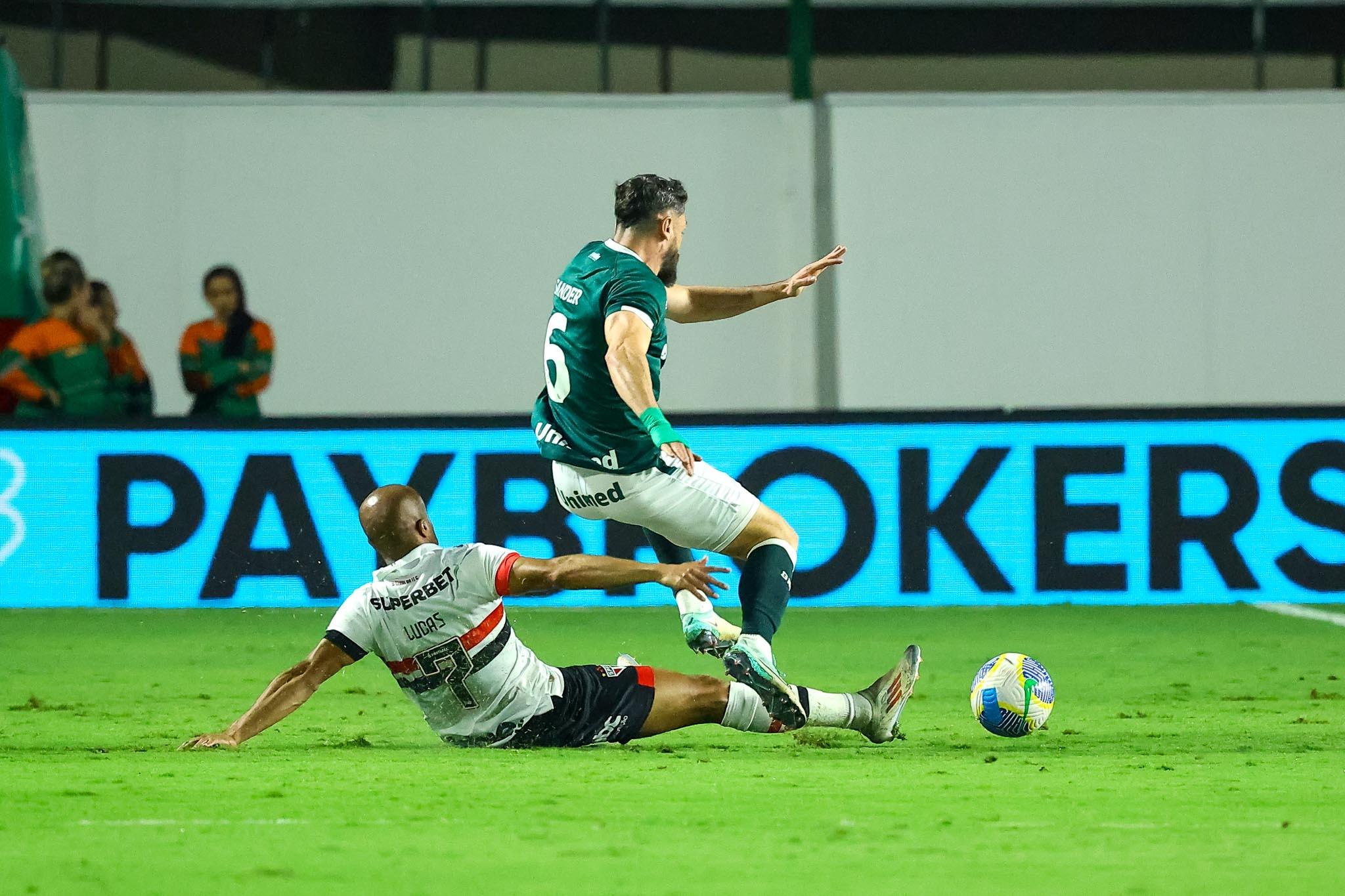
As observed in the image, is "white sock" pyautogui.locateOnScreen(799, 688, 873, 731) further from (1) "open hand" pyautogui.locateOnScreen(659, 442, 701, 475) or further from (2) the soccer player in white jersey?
(1) "open hand" pyautogui.locateOnScreen(659, 442, 701, 475)

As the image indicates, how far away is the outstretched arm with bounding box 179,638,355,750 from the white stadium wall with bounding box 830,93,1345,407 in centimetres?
977

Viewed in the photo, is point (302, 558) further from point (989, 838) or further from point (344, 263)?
point (989, 838)

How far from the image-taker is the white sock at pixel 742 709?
21.2ft

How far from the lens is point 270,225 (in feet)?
50.9

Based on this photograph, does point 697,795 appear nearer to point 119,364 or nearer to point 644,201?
point 644,201

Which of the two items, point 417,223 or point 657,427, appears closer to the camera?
point 657,427

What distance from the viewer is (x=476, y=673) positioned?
6137 mm

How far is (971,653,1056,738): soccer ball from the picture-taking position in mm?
6637

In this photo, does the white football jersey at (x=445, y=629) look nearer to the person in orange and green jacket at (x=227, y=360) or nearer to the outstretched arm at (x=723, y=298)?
the outstretched arm at (x=723, y=298)

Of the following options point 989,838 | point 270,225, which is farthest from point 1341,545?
point 270,225

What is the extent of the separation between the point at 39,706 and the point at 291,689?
2011mm

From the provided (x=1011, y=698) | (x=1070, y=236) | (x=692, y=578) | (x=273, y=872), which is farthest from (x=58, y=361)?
(x=1070, y=236)

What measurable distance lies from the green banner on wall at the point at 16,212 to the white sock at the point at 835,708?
834 centimetres

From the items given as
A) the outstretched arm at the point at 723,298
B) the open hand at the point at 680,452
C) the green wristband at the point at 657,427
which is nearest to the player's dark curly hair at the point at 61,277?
the outstretched arm at the point at 723,298
